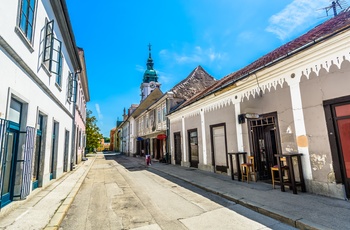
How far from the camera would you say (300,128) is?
230 inches

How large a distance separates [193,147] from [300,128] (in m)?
7.37

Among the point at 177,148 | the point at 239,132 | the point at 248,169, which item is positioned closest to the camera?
the point at 248,169

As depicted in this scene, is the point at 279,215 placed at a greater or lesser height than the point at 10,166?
lesser

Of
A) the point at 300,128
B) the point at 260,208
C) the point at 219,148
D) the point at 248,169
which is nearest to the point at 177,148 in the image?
the point at 219,148

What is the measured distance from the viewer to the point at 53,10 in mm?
7551

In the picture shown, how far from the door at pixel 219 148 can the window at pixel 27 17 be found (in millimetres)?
8110

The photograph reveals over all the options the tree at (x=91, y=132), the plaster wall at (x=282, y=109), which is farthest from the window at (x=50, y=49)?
the tree at (x=91, y=132)

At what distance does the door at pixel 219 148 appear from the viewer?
31.0 ft

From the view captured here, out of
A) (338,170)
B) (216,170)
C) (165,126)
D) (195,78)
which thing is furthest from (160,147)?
(338,170)

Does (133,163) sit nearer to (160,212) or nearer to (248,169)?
(248,169)

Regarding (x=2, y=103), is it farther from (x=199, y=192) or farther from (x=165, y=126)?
(x=165, y=126)

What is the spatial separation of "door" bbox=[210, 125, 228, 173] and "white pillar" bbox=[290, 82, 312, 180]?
3706mm

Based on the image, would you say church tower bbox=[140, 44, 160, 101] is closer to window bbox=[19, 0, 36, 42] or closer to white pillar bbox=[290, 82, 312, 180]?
window bbox=[19, 0, 36, 42]

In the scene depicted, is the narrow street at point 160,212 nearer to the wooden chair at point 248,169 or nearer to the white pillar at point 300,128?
the wooden chair at point 248,169
